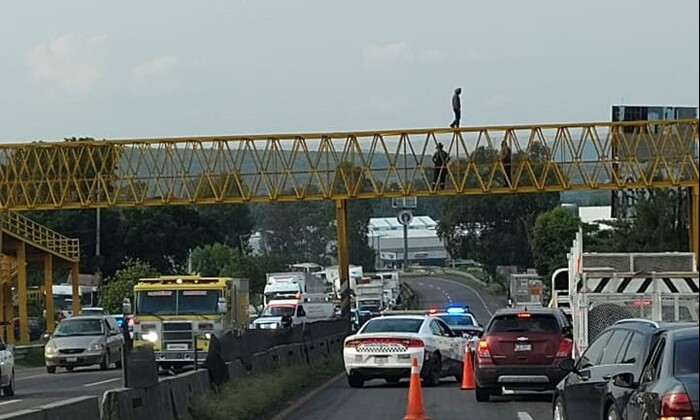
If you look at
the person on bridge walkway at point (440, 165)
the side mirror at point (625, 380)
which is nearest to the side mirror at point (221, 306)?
the person on bridge walkway at point (440, 165)

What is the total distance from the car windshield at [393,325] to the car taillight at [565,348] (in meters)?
5.22

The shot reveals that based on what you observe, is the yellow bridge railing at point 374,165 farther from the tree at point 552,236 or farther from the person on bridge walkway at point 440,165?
the tree at point 552,236

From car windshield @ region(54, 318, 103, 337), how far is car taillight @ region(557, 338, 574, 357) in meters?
21.3

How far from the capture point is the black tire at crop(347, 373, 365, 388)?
27.5 meters

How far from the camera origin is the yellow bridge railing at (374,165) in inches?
2167

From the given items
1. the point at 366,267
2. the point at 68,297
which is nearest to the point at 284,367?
the point at 68,297

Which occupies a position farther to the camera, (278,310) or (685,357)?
(278,310)

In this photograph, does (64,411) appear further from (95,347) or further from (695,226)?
(95,347)

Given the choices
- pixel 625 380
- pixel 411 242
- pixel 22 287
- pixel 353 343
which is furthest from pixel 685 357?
pixel 411 242

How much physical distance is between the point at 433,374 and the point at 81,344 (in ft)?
53.2

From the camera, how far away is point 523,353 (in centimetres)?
2272

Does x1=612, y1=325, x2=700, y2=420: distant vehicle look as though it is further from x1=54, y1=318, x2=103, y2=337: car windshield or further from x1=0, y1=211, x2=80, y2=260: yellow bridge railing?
x1=0, y1=211, x2=80, y2=260: yellow bridge railing

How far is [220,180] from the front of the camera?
189 ft

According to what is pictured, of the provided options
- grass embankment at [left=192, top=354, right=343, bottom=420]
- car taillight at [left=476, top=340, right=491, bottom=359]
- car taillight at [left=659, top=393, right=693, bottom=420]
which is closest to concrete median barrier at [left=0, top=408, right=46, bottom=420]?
car taillight at [left=659, top=393, right=693, bottom=420]
